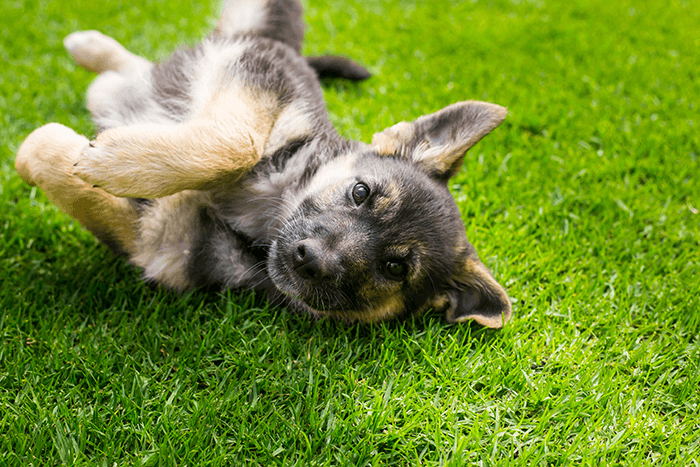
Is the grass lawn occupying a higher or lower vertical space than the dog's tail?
lower

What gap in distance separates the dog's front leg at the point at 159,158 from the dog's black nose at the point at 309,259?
1.97 ft

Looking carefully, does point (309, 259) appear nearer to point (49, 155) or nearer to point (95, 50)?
point (49, 155)

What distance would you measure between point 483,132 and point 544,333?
1259mm

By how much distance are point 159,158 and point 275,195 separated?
0.73m

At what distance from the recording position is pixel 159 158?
248 centimetres

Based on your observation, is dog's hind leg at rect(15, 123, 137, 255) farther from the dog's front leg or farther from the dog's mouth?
the dog's mouth

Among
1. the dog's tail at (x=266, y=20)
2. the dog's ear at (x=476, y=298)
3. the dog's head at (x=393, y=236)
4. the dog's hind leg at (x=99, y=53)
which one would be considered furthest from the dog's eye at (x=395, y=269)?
the dog's hind leg at (x=99, y=53)

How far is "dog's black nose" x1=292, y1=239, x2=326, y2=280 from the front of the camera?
250cm

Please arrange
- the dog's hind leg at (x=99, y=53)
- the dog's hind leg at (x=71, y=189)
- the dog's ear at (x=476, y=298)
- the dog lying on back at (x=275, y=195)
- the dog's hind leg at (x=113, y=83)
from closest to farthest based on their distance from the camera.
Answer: the dog lying on back at (x=275, y=195) < the dog's hind leg at (x=71, y=189) < the dog's ear at (x=476, y=298) < the dog's hind leg at (x=113, y=83) < the dog's hind leg at (x=99, y=53)

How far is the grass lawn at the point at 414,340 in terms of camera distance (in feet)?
7.16

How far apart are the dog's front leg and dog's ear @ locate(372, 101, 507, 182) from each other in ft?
3.36

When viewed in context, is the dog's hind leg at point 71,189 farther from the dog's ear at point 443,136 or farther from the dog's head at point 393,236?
the dog's ear at point 443,136

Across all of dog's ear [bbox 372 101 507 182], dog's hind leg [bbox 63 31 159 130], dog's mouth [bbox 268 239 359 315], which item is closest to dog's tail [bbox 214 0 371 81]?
dog's hind leg [bbox 63 31 159 130]

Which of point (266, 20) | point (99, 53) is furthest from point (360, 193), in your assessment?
point (99, 53)
